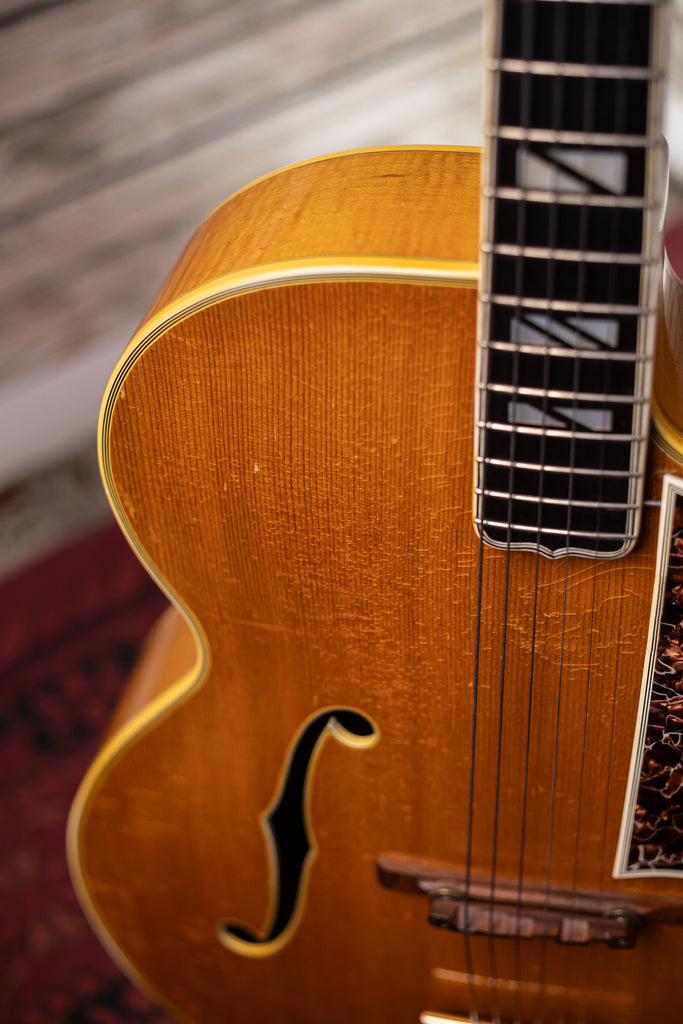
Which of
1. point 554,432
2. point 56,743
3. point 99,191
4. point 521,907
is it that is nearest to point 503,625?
point 554,432

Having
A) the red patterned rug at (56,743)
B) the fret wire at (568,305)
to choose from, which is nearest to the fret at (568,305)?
the fret wire at (568,305)

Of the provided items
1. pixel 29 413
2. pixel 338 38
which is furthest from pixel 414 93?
pixel 29 413

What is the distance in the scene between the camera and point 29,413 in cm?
150

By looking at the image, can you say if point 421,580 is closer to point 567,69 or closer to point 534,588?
point 534,588

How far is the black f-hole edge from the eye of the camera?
0.68 meters

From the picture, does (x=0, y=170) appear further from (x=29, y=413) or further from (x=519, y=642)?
(x=519, y=642)

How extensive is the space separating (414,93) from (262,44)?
28cm

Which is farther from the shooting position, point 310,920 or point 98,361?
point 98,361

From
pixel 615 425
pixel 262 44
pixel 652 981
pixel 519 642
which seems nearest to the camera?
pixel 615 425

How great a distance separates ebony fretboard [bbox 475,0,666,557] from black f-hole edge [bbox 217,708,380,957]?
21cm

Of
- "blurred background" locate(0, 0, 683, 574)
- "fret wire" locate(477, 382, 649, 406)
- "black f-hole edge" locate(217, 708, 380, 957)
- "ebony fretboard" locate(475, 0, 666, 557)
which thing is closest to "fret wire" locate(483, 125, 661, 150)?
"ebony fretboard" locate(475, 0, 666, 557)

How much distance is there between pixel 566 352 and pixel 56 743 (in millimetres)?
938

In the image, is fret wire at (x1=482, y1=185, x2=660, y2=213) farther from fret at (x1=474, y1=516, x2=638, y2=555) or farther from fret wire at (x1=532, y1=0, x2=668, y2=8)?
fret at (x1=474, y1=516, x2=638, y2=555)

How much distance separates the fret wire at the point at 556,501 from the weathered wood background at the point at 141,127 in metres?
1.11
